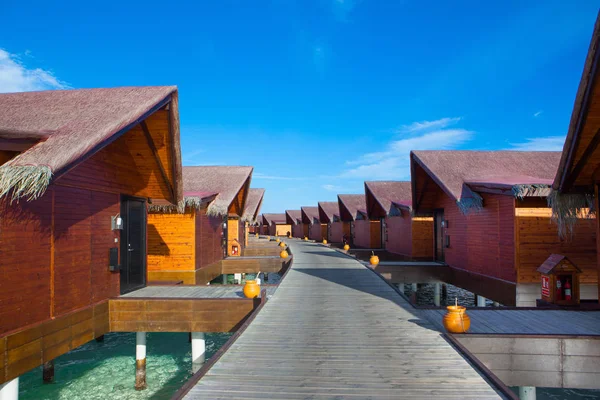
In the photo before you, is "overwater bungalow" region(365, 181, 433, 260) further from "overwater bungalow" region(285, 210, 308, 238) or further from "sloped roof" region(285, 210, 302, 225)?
"sloped roof" region(285, 210, 302, 225)

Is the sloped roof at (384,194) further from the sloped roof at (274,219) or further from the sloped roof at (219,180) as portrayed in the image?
the sloped roof at (274,219)

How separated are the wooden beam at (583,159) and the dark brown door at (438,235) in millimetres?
10527

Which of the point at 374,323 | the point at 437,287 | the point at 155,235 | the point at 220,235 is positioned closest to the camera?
the point at 374,323

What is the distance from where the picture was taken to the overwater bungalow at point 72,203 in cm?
680

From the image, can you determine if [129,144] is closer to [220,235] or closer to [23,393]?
[23,393]

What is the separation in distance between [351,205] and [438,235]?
15040mm

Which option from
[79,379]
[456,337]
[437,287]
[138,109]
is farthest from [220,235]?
[456,337]

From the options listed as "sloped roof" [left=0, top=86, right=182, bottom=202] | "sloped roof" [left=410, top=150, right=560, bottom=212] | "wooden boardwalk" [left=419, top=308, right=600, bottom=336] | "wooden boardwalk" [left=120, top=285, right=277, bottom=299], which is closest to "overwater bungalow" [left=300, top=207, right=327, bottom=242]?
"sloped roof" [left=410, top=150, right=560, bottom=212]

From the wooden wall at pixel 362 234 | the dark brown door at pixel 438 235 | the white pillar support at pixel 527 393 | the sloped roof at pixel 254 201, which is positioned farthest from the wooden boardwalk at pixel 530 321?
the sloped roof at pixel 254 201

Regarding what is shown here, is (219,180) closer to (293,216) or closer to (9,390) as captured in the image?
(9,390)

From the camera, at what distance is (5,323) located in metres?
6.83

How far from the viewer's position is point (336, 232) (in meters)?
42.9

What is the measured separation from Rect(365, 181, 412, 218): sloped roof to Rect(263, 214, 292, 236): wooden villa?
39.8 m

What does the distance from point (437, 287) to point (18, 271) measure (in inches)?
710
